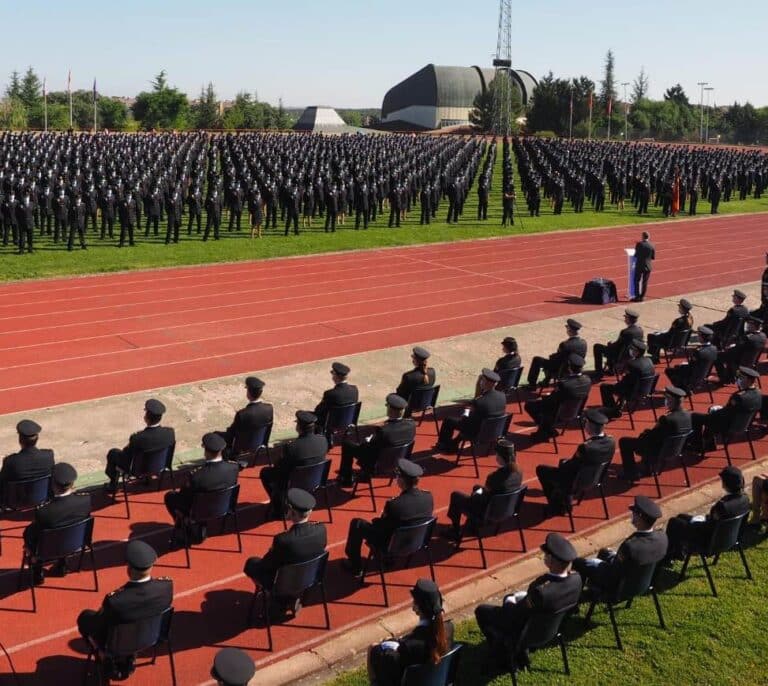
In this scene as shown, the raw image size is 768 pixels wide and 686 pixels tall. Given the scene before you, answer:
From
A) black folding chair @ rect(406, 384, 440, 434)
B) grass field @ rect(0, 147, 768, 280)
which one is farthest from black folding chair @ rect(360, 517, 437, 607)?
grass field @ rect(0, 147, 768, 280)

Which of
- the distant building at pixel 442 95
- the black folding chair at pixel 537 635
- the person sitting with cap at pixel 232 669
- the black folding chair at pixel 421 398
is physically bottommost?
the black folding chair at pixel 537 635

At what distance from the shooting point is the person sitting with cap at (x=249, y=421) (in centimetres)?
891

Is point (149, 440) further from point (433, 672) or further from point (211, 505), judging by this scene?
point (433, 672)

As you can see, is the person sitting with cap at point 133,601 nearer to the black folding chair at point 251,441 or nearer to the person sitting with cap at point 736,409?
the black folding chair at point 251,441

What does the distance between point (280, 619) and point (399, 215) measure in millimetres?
23750

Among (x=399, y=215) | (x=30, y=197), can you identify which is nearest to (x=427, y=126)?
(x=399, y=215)

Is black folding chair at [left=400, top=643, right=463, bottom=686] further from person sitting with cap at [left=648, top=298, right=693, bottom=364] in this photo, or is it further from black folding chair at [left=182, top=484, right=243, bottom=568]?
person sitting with cap at [left=648, top=298, right=693, bottom=364]

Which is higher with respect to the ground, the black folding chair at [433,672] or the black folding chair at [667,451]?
the black folding chair at [667,451]

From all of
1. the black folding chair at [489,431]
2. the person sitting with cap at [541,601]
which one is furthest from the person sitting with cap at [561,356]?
the person sitting with cap at [541,601]

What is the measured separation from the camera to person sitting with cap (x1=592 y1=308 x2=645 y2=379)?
12539 mm

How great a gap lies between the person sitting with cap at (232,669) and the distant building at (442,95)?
418 ft

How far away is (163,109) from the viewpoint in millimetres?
82812

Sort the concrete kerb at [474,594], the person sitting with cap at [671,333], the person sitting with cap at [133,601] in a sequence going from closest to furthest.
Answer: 1. the person sitting with cap at [133,601]
2. the concrete kerb at [474,594]
3. the person sitting with cap at [671,333]

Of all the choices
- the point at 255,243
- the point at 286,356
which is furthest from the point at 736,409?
the point at 255,243
